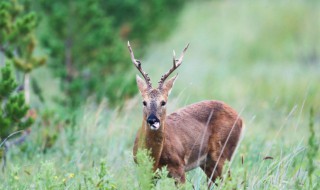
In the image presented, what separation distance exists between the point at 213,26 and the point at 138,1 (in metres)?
15.5

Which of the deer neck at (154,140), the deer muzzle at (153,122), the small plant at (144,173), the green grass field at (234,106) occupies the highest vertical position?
the small plant at (144,173)

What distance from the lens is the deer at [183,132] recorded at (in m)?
7.04

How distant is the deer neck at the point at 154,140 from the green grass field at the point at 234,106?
27cm

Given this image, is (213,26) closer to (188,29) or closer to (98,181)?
(188,29)

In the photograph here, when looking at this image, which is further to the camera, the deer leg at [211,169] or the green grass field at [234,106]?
the deer leg at [211,169]

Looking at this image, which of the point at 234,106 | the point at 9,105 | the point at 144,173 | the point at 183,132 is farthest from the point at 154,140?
the point at 234,106

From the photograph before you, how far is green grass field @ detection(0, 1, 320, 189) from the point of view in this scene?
20.9 ft

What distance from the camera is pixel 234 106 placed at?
1388cm

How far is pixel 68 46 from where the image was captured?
13.5m

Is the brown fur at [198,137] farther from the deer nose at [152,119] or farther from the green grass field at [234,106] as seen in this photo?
the deer nose at [152,119]

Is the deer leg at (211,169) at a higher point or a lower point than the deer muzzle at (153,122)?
lower

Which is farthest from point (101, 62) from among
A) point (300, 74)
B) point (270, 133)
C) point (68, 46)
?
point (300, 74)

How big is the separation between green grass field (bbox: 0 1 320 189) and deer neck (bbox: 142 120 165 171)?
0.27 metres

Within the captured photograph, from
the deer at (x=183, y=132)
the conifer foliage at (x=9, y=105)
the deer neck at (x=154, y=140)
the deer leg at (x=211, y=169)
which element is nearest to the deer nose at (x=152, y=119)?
the deer at (x=183, y=132)
